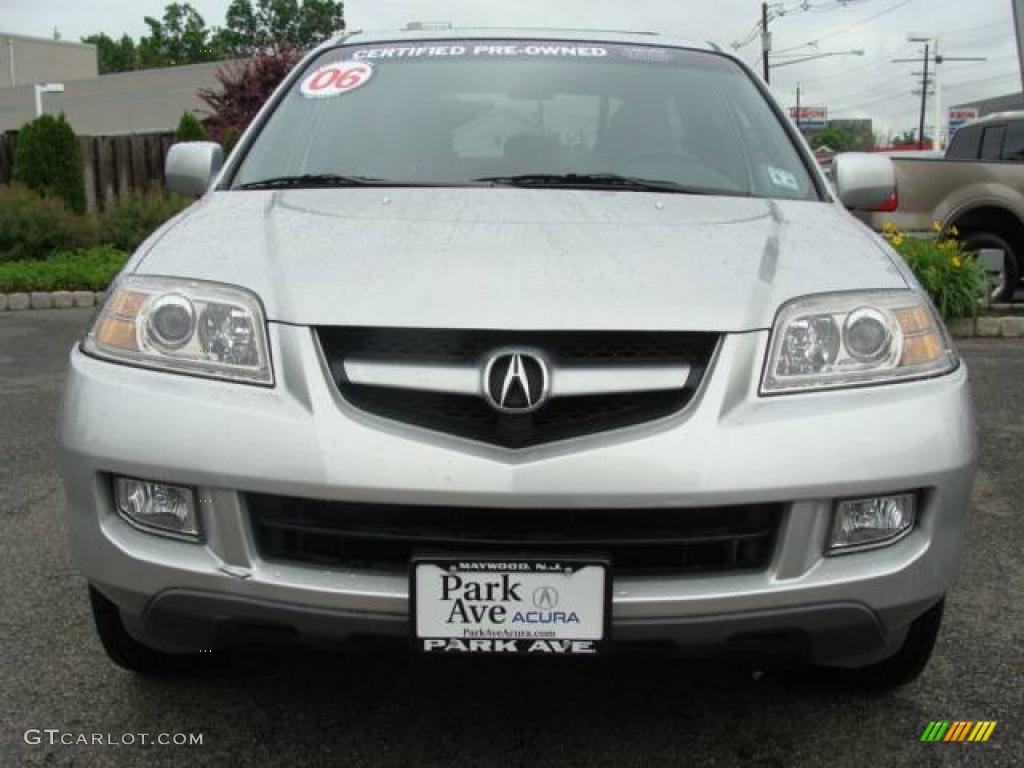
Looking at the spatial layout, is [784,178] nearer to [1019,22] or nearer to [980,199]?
[1019,22]

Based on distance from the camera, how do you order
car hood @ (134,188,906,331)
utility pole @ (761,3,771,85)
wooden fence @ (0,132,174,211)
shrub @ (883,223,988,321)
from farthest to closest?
1. utility pole @ (761,3,771,85)
2. wooden fence @ (0,132,174,211)
3. shrub @ (883,223,988,321)
4. car hood @ (134,188,906,331)

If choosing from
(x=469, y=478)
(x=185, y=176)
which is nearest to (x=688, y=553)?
(x=469, y=478)

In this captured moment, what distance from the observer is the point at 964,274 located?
8078mm

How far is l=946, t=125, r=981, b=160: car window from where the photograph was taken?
949 centimetres

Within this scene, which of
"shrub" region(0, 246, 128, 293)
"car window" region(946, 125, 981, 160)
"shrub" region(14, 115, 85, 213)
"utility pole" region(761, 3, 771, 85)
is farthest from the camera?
"utility pole" region(761, 3, 771, 85)

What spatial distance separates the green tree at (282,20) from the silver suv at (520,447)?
7878 cm

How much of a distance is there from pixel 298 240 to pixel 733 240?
0.95 m

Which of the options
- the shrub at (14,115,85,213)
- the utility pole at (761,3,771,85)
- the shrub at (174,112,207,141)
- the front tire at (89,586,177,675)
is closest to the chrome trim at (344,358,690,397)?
the front tire at (89,586,177,675)

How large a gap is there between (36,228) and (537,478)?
10601 mm

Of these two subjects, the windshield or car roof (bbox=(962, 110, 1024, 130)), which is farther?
car roof (bbox=(962, 110, 1024, 130))

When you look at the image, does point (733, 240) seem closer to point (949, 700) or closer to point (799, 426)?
point (799, 426)

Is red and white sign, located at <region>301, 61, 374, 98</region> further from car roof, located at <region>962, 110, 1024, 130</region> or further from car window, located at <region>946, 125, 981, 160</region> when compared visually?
car roof, located at <region>962, 110, 1024, 130</region>

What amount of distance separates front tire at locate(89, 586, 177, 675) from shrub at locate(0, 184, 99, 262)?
9542 millimetres

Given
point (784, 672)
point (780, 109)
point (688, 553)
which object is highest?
point (780, 109)
